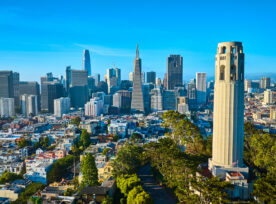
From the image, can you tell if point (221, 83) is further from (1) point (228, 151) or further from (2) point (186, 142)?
(2) point (186, 142)

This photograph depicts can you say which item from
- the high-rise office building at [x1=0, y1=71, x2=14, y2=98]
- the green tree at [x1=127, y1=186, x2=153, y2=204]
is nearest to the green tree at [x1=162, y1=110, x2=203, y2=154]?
the green tree at [x1=127, y1=186, x2=153, y2=204]

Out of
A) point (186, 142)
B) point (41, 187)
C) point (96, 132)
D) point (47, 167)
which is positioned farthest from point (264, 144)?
point (96, 132)

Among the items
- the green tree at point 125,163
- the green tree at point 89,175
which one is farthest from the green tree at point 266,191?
the green tree at point 89,175

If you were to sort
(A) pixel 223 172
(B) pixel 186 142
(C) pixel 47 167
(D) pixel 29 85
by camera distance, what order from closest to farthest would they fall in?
(A) pixel 223 172 < (B) pixel 186 142 < (C) pixel 47 167 < (D) pixel 29 85

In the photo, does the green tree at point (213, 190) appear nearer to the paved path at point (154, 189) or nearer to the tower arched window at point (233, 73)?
the paved path at point (154, 189)

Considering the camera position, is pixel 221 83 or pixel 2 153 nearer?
pixel 221 83

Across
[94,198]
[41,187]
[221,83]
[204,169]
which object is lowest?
[41,187]
